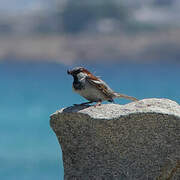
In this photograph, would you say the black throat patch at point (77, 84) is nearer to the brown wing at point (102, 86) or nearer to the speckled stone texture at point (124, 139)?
the brown wing at point (102, 86)

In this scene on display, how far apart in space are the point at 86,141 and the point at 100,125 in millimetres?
410

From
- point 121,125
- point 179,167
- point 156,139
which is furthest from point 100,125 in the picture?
point 179,167

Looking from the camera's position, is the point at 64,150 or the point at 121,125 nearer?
the point at 121,125

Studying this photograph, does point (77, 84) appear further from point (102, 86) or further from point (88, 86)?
point (102, 86)

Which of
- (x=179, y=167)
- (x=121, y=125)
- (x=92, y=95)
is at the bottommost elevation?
(x=179, y=167)

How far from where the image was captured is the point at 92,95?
8.37 metres

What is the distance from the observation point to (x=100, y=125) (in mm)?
8000

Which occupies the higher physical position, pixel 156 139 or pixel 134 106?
pixel 134 106

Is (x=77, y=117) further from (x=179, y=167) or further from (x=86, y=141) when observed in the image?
(x=179, y=167)

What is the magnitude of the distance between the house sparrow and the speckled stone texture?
23cm

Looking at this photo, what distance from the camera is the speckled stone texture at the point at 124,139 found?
7.97 metres

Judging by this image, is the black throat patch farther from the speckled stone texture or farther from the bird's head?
the speckled stone texture

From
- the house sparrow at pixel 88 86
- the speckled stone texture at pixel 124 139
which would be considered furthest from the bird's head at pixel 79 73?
the speckled stone texture at pixel 124 139

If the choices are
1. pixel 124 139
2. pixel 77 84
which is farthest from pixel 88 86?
pixel 124 139
